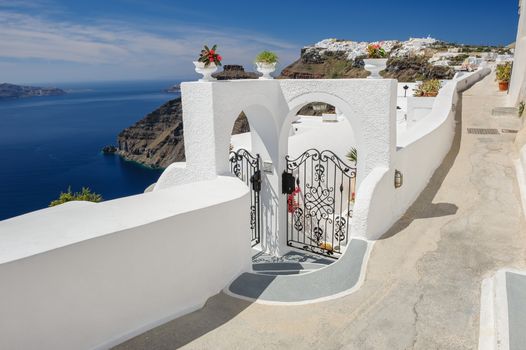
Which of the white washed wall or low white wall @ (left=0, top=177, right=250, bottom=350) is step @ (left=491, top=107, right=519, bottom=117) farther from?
low white wall @ (left=0, top=177, right=250, bottom=350)

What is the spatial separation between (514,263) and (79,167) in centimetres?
8102

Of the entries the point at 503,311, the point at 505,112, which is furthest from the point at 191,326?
the point at 505,112

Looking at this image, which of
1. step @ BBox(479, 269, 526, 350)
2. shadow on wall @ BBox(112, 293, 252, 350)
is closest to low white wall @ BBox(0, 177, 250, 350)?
shadow on wall @ BBox(112, 293, 252, 350)

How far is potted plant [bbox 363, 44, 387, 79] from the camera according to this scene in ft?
22.2

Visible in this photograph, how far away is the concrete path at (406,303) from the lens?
3904mm

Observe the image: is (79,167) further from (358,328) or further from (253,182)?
(358,328)

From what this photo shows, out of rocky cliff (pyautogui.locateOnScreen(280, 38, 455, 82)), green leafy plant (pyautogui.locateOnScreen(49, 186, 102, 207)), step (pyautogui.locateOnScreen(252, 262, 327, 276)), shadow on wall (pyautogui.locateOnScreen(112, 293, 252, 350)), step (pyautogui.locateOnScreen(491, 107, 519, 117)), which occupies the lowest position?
step (pyautogui.locateOnScreen(252, 262, 327, 276))

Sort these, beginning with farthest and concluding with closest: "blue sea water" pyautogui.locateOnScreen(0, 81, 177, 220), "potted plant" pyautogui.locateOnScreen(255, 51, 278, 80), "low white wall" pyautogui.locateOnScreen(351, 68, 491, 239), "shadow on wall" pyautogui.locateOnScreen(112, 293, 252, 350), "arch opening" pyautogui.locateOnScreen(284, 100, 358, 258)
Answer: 1. "blue sea water" pyautogui.locateOnScreen(0, 81, 177, 220)
2. "arch opening" pyautogui.locateOnScreen(284, 100, 358, 258)
3. "potted plant" pyautogui.locateOnScreen(255, 51, 278, 80)
4. "low white wall" pyautogui.locateOnScreen(351, 68, 491, 239)
5. "shadow on wall" pyautogui.locateOnScreen(112, 293, 252, 350)

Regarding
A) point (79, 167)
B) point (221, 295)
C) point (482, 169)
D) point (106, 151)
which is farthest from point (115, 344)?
point (106, 151)

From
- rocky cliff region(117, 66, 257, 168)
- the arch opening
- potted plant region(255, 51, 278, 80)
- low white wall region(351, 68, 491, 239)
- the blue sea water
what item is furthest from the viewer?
rocky cliff region(117, 66, 257, 168)

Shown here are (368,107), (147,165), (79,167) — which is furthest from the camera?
(147,165)

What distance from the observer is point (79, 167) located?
7631 cm

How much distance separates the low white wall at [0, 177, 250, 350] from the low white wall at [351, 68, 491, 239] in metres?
2.23

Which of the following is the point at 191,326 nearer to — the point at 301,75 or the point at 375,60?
the point at 375,60
